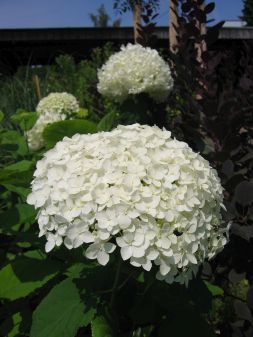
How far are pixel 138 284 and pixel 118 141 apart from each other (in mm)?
457

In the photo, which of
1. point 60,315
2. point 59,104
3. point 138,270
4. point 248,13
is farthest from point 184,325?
point 248,13

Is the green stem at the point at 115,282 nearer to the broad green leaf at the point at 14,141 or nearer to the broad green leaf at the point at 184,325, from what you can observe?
the broad green leaf at the point at 184,325

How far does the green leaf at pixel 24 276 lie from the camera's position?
62.1 inches

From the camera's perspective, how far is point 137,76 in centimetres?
314

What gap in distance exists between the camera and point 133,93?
3.15 meters

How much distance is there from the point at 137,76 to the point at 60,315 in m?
2.05

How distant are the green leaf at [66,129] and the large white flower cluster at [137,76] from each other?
137 cm

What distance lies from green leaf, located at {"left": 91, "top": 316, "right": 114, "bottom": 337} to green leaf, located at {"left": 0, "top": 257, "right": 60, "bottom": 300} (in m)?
0.28

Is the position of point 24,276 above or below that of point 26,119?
below

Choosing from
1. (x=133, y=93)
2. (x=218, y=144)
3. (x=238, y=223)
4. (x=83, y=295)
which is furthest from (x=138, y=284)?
(x=133, y=93)

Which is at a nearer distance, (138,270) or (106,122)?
(138,270)

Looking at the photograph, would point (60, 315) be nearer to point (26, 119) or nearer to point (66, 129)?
point (66, 129)

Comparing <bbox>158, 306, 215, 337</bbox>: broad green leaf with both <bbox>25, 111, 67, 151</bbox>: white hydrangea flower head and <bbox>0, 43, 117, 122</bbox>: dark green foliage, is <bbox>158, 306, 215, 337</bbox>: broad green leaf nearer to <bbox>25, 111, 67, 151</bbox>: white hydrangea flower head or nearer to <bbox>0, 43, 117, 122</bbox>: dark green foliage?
<bbox>25, 111, 67, 151</bbox>: white hydrangea flower head

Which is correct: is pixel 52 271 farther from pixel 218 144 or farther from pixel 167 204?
pixel 218 144
